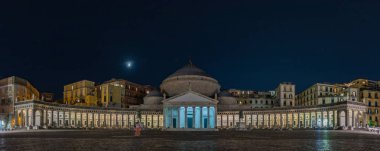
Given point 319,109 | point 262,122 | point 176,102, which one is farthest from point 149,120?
point 319,109

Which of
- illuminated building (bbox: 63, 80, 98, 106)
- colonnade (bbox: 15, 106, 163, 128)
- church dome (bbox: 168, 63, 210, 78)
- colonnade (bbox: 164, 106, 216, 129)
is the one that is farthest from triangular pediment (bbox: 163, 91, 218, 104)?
illuminated building (bbox: 63, 80, 98, 106)

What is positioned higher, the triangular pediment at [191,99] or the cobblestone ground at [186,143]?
the triangular pediment at [191,99]

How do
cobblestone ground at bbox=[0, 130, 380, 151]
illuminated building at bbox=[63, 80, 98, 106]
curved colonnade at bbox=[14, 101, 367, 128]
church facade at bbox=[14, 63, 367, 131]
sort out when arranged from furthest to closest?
illuminated building at bbox=[63, 80, 98, 106]
church facade at bbox=[14, 63, 367, 131]
curved colonnade at bbox=[14, 101, 367, 128]
cobblestone ground at bbox=[0, 130, 380, 151]

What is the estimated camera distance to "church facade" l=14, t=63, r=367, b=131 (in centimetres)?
9988

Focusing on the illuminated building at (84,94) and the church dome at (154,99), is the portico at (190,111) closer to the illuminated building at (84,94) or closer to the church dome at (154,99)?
the church dome at (154,99)

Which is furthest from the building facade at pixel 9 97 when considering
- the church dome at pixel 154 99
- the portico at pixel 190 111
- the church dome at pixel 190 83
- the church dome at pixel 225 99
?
the church dome at pixel 225 99

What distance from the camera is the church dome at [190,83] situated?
5123 inches

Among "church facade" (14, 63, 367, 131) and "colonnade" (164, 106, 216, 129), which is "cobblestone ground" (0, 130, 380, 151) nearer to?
"church facade" (14, 63, 367, 131)

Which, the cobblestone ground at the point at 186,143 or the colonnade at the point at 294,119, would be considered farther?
the colonnade at the point at 294,119

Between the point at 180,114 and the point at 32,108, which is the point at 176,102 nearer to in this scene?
the point at 180,114

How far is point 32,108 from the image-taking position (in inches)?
3752

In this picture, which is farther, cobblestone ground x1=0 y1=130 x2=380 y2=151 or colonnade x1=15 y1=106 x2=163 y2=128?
colonnade x1=15 y1=106 x2=163 y2=128

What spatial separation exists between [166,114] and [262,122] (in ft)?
98.6

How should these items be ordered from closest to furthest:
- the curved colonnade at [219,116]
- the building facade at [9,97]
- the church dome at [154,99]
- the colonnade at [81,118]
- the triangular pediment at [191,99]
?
the colonnade at [81,118], the curved colonnade at [219,116], the building facade at [9,97], the triangular pediment at [191,99], the church dome at [154,99]
